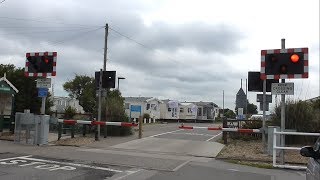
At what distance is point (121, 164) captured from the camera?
13.5 meters

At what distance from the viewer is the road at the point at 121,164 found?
37.3 feet

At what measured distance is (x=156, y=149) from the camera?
18.2 m

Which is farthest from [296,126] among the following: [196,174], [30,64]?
[30,64]

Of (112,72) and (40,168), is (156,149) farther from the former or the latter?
(40,168)

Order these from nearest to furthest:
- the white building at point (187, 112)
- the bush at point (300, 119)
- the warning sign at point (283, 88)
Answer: the warning sign at point (283, 88), the bush at point (300, 119), the white building at point (187, 112)

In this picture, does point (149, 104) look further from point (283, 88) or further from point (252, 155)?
point (283, 88)

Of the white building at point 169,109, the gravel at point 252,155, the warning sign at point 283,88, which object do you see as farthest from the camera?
the white building at point 169,109

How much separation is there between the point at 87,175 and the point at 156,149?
7.21 metres

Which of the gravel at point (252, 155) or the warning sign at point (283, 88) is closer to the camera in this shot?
the warning sign at point (283, 88)

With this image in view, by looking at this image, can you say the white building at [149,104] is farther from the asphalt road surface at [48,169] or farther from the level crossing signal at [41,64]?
the asphalt road surface at [48,169]

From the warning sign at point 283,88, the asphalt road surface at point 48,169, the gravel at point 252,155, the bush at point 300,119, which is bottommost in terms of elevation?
the asphalt road surface at point 48,169

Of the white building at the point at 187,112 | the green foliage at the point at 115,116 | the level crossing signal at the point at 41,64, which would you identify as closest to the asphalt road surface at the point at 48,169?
the level crossing signal at the point at 41,64

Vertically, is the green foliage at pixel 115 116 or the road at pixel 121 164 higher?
the green foliage at pixel 115 116

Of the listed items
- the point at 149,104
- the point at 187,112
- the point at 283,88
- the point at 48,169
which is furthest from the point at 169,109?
the point at 48,169
